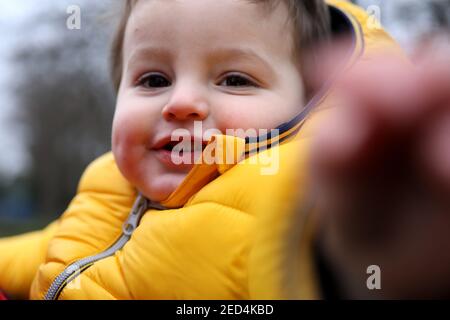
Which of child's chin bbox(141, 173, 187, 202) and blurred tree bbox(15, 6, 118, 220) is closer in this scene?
child's chin bbox(141, 173, 187, 202)

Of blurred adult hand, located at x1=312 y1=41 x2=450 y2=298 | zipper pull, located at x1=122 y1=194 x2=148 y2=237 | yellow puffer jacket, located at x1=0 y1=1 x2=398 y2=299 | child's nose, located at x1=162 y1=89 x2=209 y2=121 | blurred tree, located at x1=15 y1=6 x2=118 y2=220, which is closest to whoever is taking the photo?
blurred adult hand, located at x1=312 y1=41 x2=450 y2=298

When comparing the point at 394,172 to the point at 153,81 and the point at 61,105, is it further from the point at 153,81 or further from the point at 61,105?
the point at 61,105

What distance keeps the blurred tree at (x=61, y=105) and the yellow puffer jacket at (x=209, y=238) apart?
1661 millimetres

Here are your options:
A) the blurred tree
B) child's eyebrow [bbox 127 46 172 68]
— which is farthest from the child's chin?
the blurred tree

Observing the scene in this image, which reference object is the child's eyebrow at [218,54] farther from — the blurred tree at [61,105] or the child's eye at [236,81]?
the blurred tree at [61,105]

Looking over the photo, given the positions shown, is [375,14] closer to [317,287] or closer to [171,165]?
[171,165]

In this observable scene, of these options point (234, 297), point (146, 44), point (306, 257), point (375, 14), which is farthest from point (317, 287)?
point (375, 14)

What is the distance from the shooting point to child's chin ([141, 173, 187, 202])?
0.88 metres

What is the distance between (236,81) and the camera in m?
0.90

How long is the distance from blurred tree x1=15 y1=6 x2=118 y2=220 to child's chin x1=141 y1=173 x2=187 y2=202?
Result: 1709 mm

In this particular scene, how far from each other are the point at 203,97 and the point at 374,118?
50cm

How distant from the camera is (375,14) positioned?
1147 mm

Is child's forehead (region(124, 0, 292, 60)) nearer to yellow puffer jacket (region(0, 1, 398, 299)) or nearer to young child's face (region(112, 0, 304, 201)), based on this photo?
young child's face (region(112, 0, 304, 201))

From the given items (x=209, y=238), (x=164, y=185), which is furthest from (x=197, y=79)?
(x=209, y=238)
